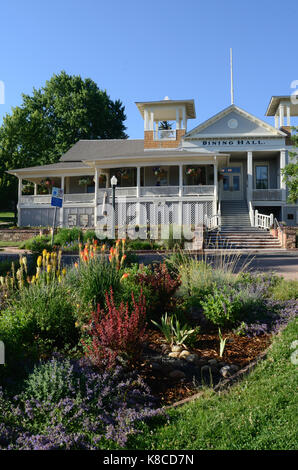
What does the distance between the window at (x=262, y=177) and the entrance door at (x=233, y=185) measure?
138 cm

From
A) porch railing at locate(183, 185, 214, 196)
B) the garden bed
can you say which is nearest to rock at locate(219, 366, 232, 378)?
the garden bed

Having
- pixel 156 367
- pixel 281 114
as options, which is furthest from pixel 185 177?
pixel 156 367

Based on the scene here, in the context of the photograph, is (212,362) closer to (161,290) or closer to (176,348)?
(176,348)

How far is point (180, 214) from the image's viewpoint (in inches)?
960

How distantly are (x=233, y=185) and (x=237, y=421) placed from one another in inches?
1035

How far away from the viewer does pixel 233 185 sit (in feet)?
94.2

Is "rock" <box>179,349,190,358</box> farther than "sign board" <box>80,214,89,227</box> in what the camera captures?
No

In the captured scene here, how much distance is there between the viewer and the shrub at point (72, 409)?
10.5 ft

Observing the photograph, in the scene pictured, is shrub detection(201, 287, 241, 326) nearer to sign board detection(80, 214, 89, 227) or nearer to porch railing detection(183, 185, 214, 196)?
porch railing detection(183, 185, 214, 196)

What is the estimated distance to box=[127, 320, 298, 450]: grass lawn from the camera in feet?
10.4

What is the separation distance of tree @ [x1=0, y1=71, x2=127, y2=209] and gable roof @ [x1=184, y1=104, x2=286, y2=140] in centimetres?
1890

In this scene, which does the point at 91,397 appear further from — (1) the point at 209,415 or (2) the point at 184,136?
(2) the point at 184,136

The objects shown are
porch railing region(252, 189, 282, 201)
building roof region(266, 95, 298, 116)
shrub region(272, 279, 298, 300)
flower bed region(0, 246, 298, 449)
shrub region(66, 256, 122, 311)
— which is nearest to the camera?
flower bed region(0, 246, 298, 449)

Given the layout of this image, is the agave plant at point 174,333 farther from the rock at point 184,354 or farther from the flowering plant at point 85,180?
the flowering plant at point 85,180
